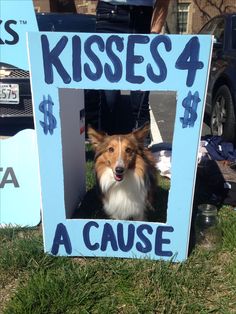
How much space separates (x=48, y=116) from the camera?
8.48 feet

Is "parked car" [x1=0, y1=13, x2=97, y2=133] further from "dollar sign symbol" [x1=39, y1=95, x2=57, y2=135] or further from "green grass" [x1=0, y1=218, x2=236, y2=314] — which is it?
"green grass" [x1=0, y1=218, x2=236, y2=314]

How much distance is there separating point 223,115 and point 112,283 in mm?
3454

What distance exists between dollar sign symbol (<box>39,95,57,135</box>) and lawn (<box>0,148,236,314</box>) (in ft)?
2.94

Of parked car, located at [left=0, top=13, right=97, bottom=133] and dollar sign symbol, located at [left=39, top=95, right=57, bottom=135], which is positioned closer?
dollar sign symbol, located at [left=39, top=95, right=57, bottom=135]

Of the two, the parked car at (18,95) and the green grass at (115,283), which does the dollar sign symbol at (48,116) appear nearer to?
the green grass at (115,283)

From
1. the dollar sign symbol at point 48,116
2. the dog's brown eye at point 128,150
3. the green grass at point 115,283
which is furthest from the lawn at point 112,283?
the dollar sign symbol at point 48,116

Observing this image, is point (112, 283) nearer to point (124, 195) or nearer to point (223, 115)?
point (124, 195)

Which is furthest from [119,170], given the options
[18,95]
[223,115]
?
[223,115]

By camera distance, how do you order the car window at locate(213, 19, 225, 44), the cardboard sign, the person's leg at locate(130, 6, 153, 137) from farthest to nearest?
the car window at locate(213, 19, 225, 44), the person's leg at locate(130, 6, 153, 137), the cardboard sign

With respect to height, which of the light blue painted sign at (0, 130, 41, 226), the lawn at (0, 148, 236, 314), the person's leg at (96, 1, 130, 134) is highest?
the person's leg at (96, 1, 130, 134)

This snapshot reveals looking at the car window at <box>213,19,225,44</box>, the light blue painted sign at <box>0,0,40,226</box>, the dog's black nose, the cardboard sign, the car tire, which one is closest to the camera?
the cardboard sign

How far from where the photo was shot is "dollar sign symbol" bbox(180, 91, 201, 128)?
2.44m

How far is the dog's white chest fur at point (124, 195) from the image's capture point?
296cm

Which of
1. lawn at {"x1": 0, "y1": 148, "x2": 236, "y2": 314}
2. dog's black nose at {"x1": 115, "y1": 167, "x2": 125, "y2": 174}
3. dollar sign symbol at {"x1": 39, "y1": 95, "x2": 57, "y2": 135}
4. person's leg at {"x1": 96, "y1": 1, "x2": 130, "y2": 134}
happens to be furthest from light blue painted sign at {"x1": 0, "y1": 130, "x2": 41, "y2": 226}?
person's leg at {"x1": 96, "y1": 1, "x2": 130, "y2": 134}
